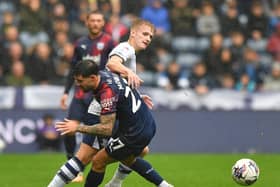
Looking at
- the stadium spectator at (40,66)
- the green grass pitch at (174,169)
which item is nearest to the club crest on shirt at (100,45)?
the green grass pitch at (174,169)

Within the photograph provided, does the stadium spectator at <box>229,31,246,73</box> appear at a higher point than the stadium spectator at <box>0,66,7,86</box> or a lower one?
higher

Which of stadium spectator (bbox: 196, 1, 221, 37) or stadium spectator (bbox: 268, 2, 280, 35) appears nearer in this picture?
stadium spectator (bbox: 196, 1, 221, 37)

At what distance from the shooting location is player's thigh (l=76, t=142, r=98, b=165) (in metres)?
10.3

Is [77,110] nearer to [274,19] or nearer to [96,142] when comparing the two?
[96,142]

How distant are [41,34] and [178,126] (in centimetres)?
471

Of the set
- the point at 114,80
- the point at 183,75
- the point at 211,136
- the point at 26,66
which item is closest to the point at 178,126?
the point at 211,136

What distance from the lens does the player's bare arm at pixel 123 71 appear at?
31.9ft

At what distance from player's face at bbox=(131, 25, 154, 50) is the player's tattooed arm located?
1.21 m

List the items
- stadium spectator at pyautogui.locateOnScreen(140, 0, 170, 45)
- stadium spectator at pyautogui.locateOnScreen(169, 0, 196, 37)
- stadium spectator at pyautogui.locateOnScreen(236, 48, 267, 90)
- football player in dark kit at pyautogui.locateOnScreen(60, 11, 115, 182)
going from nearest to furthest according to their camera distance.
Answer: football player in dark kit at pyautogui.locateOnScreen(60, 11, 115, 182) → stadium spectator at pyautogui.locateOnScreen(236, 48, 267, 90) → stadium spectator at pyautogui.locateOnScreen(140, 0, 170, 45) → stadium spectator at pyautogui.locateOnScreen(169, 0, 196, 37)

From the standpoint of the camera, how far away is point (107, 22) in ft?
71.3

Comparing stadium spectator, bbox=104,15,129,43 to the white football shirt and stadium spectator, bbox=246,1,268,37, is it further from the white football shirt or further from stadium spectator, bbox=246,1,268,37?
the white football shirt

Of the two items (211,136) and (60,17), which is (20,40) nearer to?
(60,17)

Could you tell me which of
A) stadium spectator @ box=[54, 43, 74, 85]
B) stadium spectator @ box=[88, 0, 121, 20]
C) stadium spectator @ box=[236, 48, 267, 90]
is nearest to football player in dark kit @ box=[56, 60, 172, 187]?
stadium spectator @ box=[54, 43, 74, 85]

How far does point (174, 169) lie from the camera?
1464 centimetres
